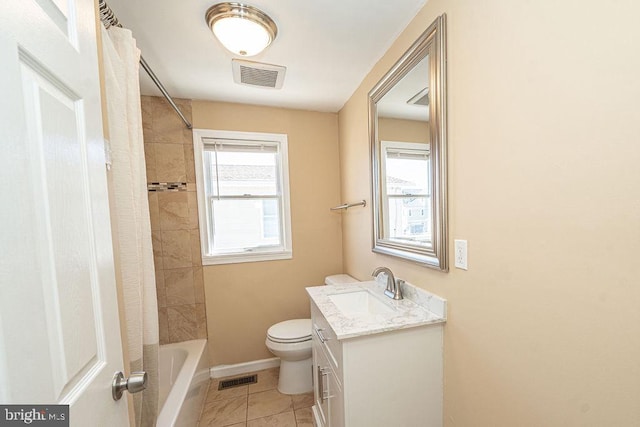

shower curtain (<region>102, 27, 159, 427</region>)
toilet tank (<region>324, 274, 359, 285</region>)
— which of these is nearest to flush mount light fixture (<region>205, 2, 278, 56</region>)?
shower curtain (<region>102, 27, 159, 427</region>)

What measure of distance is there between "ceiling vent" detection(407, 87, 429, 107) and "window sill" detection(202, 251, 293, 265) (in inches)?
61.5

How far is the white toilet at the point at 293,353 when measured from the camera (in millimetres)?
1728

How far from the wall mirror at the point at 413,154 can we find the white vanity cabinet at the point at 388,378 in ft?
1.25

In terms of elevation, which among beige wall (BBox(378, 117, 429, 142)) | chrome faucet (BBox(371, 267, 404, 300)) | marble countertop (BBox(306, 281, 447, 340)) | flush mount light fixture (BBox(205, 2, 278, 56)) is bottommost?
marble countertop (BBox(306, 281, 447, 340))

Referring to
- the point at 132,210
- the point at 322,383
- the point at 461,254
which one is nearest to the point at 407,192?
the point at 461,254

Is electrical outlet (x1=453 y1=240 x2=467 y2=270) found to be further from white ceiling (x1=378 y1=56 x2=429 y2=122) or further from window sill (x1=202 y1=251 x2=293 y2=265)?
window sill (x1=202 y1=251 x2=293 y2=265)

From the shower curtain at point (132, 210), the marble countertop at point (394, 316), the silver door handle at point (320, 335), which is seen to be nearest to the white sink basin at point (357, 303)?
the marble countertop at point (394, 316)

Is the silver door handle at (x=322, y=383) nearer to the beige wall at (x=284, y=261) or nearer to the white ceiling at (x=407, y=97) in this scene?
the beige wall at (x=284, y=261)

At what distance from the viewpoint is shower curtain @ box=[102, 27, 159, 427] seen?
89 centimetres

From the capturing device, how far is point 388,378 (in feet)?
3.40

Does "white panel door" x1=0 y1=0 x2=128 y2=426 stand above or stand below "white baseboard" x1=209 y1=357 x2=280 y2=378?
above

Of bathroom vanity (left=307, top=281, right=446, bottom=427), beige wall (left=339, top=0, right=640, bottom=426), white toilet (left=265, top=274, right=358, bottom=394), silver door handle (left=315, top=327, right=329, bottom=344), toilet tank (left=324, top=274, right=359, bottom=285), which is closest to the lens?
beige wall (left=339, top=0, right=640, bottom=426)

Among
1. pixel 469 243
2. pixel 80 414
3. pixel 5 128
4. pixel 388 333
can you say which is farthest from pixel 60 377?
pixel 469 243

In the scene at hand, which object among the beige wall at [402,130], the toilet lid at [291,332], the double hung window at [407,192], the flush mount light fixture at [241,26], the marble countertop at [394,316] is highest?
the flush mount light fixture at [241,26]
